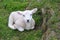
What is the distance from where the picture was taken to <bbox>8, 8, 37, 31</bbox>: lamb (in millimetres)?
4163

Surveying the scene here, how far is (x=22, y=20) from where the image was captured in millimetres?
4348

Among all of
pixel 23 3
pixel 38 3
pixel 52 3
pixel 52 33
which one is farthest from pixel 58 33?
pixel 23 3

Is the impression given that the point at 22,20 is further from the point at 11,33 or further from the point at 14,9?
the point at 14,9

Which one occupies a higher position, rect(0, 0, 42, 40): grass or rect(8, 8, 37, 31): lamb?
rect(8, 8, 37, 31): lamb

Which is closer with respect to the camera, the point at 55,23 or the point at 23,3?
the point at 55,23

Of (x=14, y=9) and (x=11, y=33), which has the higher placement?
(x=14, y=9)

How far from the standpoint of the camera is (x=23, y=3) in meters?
5.35

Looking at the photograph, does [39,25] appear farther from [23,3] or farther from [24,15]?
[23,3]

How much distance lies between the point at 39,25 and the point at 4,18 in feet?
2.76

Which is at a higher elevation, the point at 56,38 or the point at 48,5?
the point at 48,5

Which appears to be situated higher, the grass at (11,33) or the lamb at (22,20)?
the lamb at (22,20)

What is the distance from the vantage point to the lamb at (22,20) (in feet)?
13.7

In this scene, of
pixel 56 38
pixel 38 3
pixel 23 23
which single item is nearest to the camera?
pixel 56 38

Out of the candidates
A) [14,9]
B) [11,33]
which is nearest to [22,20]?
[11,33]
